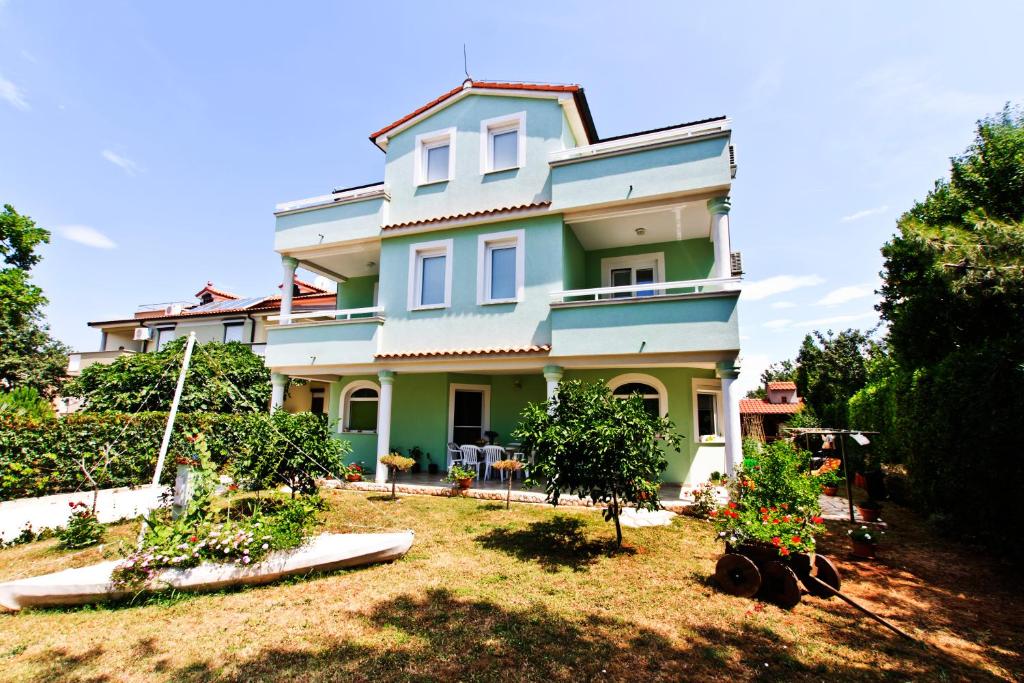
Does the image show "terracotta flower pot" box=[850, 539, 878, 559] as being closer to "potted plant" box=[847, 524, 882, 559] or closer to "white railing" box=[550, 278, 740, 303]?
"potted plant" box=[847, 524, 882, 559]

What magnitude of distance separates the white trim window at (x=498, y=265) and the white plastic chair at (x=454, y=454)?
447 cm

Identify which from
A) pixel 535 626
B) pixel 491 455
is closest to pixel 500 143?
pixel 491 455

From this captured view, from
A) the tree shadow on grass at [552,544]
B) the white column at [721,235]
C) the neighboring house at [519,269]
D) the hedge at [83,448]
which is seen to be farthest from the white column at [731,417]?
the hedge at [83,448]

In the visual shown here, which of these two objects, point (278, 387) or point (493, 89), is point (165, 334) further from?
point (493, 89)

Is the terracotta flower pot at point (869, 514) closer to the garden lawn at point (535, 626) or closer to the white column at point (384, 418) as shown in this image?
the garden lawn at point (535, 626)

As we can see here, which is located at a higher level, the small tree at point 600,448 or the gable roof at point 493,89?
the gable roof at point 493,89

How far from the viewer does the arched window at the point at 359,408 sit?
15583 millimetres

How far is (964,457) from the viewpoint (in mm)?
7902

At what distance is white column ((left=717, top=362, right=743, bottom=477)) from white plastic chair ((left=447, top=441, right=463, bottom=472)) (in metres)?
7.27

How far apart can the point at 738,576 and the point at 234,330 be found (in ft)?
93.6

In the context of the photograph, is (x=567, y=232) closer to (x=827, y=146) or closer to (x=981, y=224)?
(x=827, y=146)

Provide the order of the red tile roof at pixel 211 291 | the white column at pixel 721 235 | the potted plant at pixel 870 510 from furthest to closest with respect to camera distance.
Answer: the red tile roof at pixel 211 291 < the white column at pixel 721 235 < the potted plant at pixel 870 510

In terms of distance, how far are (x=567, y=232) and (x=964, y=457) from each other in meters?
9.34

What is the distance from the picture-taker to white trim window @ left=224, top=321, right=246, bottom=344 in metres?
26.0
